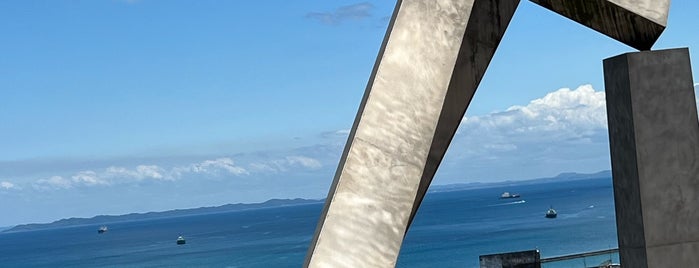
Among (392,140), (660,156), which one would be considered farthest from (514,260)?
(392,140)

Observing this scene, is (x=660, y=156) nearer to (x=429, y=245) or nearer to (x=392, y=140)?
(x=392, y=140)

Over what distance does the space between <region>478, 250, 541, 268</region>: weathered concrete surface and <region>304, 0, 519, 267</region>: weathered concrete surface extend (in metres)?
Answer: 12.5

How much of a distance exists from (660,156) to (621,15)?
1.36m

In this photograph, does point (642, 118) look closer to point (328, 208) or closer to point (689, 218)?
point (689, 218)

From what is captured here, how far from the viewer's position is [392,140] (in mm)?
5797

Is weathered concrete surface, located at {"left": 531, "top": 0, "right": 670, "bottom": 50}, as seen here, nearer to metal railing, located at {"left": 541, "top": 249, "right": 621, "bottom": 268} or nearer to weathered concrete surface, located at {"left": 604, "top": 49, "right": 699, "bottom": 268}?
weathered concrete surface, located at {"left": 604, "top": 49, "right": 699, "bottom": 268}

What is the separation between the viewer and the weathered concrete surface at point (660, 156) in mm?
7863

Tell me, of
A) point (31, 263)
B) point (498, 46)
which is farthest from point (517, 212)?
point (498, 46)

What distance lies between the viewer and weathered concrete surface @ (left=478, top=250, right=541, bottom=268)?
708 inches

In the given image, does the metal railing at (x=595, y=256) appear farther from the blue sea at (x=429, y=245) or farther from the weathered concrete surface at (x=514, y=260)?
the blue sea at (x=429, y=245)

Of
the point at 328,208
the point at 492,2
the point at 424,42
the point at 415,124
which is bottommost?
the point at 328,208

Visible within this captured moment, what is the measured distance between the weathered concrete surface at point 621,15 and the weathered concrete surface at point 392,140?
5.90 feet

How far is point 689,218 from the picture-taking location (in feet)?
26.1

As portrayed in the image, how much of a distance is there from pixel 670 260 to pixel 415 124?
11.0ft
